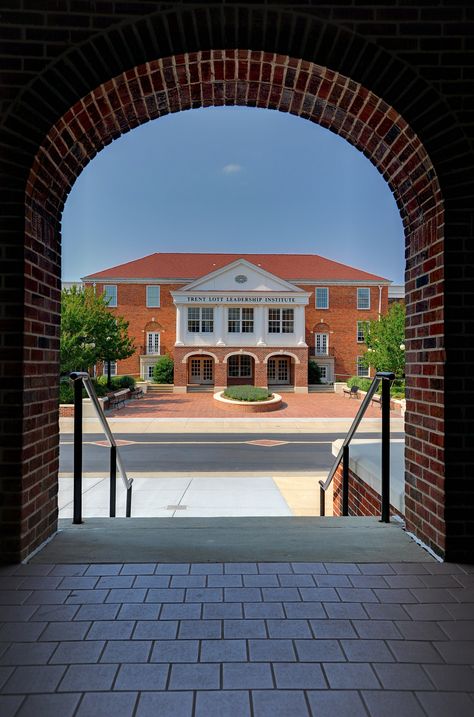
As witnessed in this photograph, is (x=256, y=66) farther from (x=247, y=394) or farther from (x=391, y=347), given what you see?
(x=391, y=347)

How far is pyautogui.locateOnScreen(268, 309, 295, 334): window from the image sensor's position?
37.2m

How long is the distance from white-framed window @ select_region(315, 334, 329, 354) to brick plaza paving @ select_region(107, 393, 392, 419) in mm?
8555

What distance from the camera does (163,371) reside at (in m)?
38.0

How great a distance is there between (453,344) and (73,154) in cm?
302

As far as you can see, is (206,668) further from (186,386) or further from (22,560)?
(186,386)

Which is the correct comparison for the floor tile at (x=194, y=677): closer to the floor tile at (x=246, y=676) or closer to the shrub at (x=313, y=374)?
the floor tile at (x=246, y=676)

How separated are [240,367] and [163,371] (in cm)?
614

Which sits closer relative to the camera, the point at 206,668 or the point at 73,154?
the point at 206,668

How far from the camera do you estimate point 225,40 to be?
3.15 metres

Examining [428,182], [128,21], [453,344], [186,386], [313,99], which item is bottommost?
[186,386]

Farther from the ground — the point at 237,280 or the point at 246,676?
the point at 237,280

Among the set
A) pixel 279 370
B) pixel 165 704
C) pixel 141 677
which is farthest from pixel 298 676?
pixel 279 370

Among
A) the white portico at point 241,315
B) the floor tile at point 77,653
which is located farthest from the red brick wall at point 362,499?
the white portico at point 241,315

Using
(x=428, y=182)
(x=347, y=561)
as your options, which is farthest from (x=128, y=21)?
(x=347, y=561)
